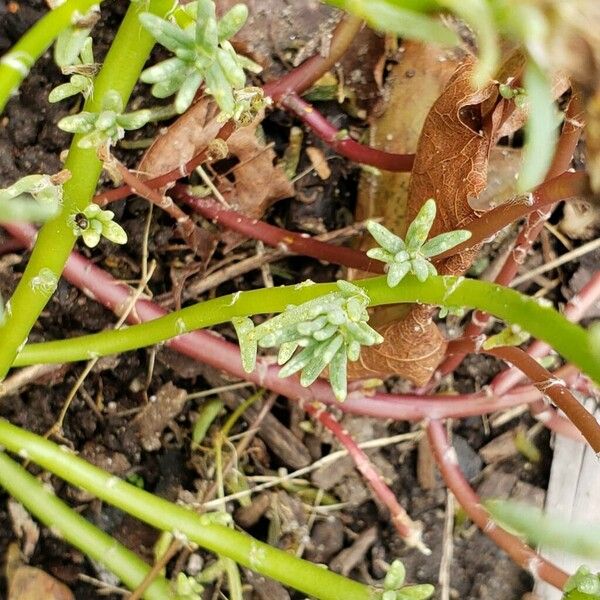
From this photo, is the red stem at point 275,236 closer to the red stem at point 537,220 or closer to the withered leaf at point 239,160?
the withered leaf at point 239,160

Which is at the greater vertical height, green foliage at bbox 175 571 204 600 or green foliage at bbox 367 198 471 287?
green foliage at bbox 367 198 471 287

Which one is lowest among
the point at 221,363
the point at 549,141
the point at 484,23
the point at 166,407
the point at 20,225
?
the point at 166,407

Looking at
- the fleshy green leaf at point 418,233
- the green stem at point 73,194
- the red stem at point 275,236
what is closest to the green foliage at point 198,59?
the green stem at point 73,194

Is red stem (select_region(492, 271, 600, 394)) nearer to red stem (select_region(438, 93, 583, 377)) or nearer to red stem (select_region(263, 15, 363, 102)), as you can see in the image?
red stem (select_region(438, 93, 583, 377))

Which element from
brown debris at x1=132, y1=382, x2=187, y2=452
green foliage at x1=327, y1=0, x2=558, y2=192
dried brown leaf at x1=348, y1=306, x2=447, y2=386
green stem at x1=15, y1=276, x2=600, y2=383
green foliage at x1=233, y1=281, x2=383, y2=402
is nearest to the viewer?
green foliage at x1=327, y1=0, x2=558, y2=192

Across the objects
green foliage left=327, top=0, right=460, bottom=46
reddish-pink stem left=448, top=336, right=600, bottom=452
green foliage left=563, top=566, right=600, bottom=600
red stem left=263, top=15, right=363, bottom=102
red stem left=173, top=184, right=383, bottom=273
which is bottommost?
green foliage left=563, top=566, right=600, bottom=600

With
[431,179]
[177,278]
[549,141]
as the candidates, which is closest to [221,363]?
[177,278]

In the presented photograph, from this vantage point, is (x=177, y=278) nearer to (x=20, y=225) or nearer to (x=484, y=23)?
(x=20, y=225)

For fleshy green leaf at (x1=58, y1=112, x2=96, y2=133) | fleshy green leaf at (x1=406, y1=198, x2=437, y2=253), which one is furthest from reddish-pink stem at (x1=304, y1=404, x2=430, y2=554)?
→ fleshy green leaf at (x1=58, y1=112, x2=96, y2=133)

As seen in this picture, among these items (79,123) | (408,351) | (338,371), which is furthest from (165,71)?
(408,351)
